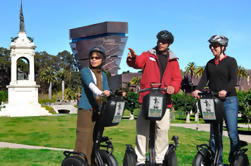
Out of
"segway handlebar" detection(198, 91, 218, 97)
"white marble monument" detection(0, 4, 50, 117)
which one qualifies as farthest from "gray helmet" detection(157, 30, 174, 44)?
"white marble monument" detection(0, 4, 50, 117)

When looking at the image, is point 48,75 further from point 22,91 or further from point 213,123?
point 213,123

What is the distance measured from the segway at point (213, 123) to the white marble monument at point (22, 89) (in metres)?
26.9

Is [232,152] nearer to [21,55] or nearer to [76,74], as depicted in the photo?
[21,55]

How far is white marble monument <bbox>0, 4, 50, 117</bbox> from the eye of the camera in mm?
29469

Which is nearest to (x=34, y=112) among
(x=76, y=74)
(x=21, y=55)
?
(x=21, y=55)

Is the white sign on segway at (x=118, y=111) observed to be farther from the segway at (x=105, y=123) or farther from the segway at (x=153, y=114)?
the segway at (x=153, y=114)

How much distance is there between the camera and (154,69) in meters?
4.48

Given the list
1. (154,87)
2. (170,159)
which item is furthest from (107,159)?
(154,87)

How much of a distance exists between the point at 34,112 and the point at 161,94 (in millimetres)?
27626

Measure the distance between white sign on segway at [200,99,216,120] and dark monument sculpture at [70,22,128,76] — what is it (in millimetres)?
81249

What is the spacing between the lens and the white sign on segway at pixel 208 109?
4.15 m

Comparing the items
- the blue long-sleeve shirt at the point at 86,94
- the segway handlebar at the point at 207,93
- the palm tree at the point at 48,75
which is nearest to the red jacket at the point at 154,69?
the segway handlebar at the point at 207,93

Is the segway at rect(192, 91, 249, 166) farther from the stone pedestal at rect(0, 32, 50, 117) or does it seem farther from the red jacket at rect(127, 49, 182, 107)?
the stone pedestal at rect(0, 32, 50, 117)

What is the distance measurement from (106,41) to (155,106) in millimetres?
86019
